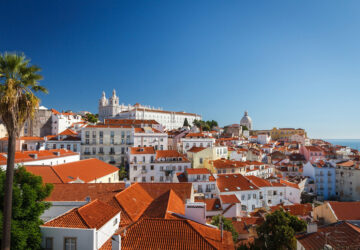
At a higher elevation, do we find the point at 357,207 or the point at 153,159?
the point at 153,159

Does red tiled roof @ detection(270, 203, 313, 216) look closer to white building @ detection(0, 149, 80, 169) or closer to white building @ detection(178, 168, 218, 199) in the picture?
white building @ detection(178, 168, 218, 199)

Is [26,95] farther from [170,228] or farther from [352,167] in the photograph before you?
[352,167]

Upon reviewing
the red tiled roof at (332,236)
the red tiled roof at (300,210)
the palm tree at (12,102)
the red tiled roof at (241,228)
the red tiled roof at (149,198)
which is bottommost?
the red tiled roof at (300,210)

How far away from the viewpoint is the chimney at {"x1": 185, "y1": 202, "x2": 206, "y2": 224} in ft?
43.2

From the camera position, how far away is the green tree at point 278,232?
67.0ft

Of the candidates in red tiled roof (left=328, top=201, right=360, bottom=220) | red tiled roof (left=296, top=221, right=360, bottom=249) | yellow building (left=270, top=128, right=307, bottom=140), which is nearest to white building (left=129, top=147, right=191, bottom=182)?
red tiled roof (left=328, top=201, right=360, bottom=220)

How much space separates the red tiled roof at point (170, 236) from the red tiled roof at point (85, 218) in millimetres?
1404

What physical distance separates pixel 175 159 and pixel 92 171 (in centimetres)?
1658

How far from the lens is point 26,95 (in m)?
8.80

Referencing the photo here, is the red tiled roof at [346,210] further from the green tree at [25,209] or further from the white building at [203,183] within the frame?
the green tree at [25,209]

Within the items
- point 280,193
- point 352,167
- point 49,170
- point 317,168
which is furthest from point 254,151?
point 49,170

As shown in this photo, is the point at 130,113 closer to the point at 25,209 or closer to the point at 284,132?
the point at 284,132

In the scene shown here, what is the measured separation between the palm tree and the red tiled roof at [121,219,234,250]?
16.2ft

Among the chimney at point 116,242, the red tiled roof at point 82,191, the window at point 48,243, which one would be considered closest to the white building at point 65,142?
the red tiled roof at point 82,191
